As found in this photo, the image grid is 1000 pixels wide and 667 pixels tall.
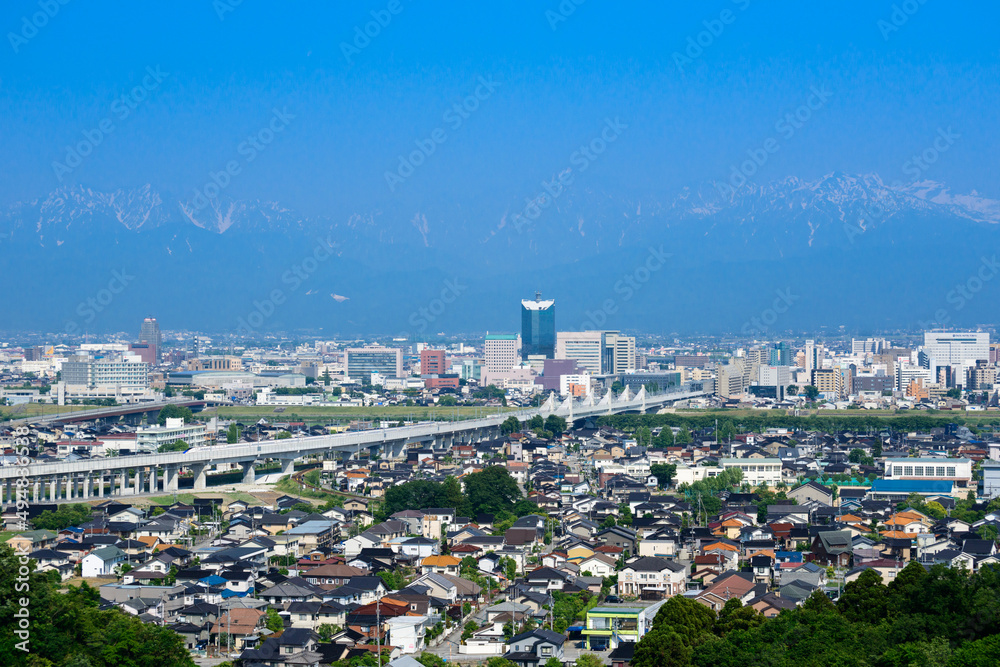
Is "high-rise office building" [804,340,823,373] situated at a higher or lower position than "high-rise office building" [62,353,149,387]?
higher

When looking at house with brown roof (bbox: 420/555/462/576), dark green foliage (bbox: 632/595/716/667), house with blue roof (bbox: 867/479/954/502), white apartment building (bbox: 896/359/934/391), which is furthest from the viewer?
white apartment building (bbox: 896/359/934/391)

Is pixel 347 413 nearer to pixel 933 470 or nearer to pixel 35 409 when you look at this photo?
pixel 35 409

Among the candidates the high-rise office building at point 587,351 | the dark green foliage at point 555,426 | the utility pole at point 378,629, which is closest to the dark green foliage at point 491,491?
the utility pole at point 378,629

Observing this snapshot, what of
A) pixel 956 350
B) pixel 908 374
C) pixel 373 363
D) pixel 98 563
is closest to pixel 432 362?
pixel 373 363

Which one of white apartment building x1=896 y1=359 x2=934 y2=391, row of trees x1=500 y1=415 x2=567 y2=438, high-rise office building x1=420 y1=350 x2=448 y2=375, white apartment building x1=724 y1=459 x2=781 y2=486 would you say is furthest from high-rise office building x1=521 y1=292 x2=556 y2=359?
white apartment building x1=724 y1=459 x2=781 y2=486

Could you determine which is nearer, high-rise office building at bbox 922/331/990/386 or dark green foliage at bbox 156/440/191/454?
dark green foliage at bbox 156/440/191/454

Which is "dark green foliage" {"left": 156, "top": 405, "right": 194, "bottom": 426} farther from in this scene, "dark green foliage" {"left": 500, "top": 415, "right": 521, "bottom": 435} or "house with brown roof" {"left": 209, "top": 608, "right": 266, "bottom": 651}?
"house with brown roof" {"left": 209, "top": 608, "right": 266, "bottom": 651}

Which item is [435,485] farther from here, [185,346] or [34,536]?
[185,346]
